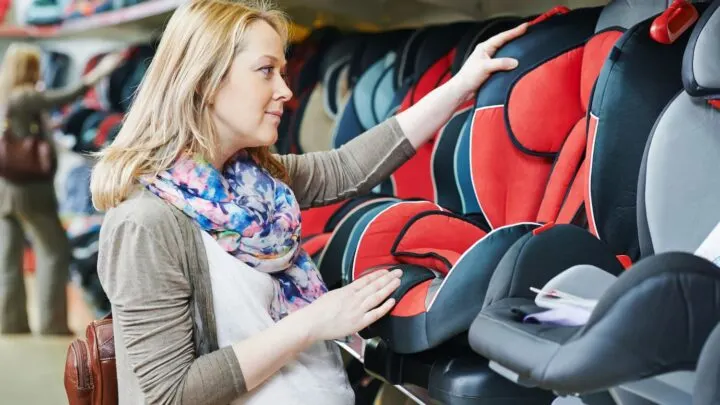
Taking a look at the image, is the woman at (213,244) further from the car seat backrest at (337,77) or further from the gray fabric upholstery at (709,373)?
the car seat backrest at (337,77)

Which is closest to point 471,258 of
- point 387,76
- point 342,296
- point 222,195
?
point 342,296

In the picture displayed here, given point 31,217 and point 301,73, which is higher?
point 301,73

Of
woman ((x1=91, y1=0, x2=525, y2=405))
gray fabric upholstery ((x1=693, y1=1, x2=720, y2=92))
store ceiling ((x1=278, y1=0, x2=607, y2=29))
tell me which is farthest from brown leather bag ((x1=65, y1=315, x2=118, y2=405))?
store ceiling ((x1=278, y1=0, x2=607, y2=29))

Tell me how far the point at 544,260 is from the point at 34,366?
2.60 meters

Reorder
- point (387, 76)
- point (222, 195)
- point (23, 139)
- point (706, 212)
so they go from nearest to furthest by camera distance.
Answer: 1. point (706, 212)
2. point (222, 195)
3. point (387, 76)
4. point (23, 139)

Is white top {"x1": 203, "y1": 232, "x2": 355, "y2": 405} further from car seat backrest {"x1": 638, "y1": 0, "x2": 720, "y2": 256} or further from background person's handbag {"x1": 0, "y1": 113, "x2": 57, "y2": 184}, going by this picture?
background person's handbag {"x1": 0, "y1": 113, "x2": 57, "y2": 184}

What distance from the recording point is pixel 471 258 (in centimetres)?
102

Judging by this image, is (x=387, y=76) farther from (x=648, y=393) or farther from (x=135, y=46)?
(x=135, y=46)

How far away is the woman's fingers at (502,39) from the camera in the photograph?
4.46 ft

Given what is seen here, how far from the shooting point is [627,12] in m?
1.24

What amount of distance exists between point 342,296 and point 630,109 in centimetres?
43

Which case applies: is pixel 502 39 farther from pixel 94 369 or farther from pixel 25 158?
pixel 25 158

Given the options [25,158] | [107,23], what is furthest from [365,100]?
[25,158]

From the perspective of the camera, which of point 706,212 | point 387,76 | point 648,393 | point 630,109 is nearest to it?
point 648,393
